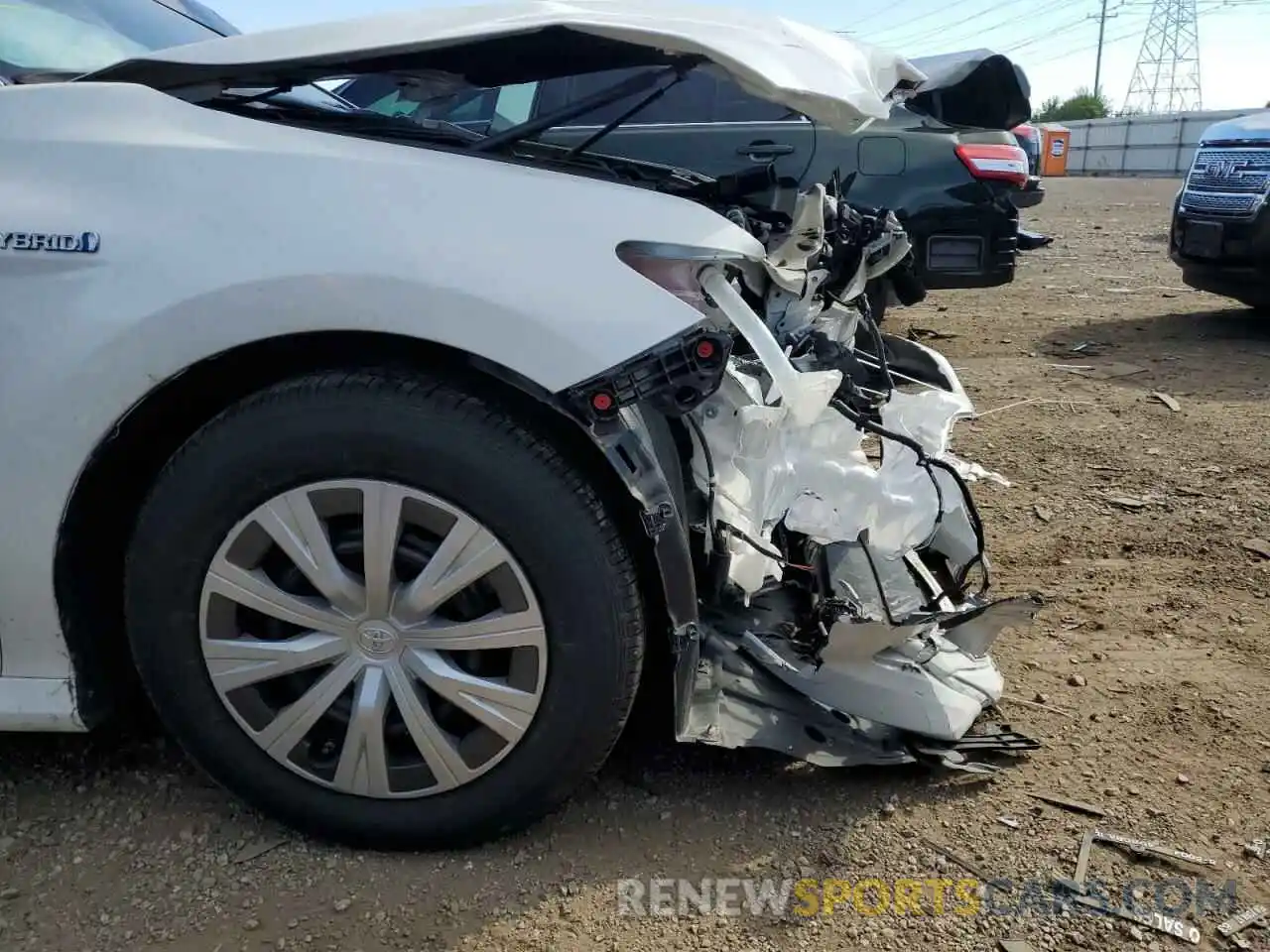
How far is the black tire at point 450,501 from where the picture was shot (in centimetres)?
185

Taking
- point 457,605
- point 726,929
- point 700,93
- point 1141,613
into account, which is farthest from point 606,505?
point 700,93

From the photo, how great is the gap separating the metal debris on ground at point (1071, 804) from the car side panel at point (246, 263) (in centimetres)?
142

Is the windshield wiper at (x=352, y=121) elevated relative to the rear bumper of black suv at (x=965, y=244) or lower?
elevated

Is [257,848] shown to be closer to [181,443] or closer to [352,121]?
[181,443]

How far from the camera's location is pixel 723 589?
2250mm

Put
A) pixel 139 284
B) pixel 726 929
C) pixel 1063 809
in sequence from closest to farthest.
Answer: pixel 139 284 < pixel 726 929 < pixel 1063 809

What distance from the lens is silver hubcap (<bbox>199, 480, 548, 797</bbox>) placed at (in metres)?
1.89

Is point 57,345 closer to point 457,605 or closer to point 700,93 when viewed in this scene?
point 457,605

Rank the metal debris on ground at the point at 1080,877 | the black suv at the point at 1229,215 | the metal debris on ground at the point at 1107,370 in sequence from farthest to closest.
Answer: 1. the black suv at the point at 1229,215
2. the metal debris on ground at the point at 1107,370
3. the metal debris on ground at the point at 1080,877

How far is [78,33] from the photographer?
257 centimetres

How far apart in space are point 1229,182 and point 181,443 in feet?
24.7

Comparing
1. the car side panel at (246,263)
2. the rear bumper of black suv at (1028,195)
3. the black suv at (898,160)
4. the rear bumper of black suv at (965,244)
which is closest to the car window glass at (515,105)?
the black suv at (898,160)

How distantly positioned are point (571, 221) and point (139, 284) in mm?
792

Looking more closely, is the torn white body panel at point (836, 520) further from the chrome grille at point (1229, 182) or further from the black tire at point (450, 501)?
the chrome grille at point (1229, 182)
